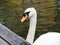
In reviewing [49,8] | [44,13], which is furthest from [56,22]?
[49,8]

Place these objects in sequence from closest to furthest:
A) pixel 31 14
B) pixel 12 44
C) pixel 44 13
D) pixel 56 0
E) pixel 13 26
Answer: pixel 12 44 → pixel 31 14 → pixel 13 26 → pixel 44 13 → pixel 56 0

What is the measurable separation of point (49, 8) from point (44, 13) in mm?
679

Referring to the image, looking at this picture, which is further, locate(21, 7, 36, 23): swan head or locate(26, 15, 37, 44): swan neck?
locate(26, 15, 37, 44): swan neck

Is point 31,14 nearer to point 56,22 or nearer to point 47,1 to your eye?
point 56,22

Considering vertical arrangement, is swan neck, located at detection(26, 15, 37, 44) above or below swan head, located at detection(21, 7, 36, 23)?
below

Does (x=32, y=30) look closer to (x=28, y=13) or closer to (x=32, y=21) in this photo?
(x=32, y=21)

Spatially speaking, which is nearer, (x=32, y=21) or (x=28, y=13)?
(x=28, y=13)

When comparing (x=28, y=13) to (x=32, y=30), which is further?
(x=32, y=30)

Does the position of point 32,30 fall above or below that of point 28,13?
below

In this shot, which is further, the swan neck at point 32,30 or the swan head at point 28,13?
the swan neck at point 32,30

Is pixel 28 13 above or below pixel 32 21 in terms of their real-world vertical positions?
above

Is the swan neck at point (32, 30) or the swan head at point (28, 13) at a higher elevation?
the swan head at point (28, 13)

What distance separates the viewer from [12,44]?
3.07m

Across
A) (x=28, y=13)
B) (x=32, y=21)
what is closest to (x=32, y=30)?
(x=32, y=21)
